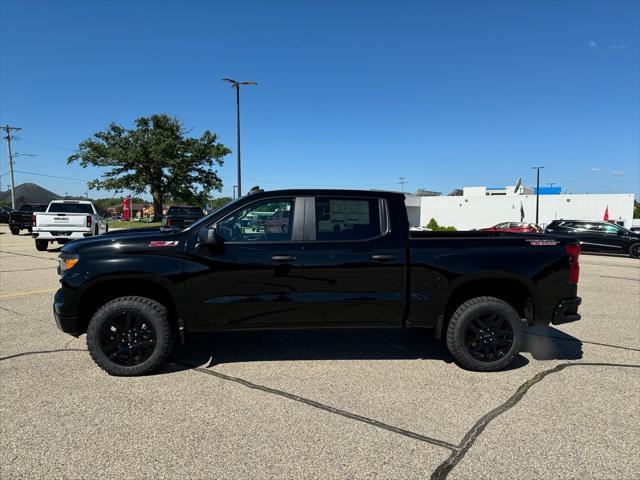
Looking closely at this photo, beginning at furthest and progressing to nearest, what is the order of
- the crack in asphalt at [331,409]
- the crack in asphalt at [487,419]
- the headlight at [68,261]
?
the headlight at [68,261]
the crack in asphalt at [331,409]
the crack in asphalt at [487,419]

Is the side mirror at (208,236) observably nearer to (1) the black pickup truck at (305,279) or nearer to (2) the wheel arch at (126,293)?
(1) the black pickup truck at (305,279)

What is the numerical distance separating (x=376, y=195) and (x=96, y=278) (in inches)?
110

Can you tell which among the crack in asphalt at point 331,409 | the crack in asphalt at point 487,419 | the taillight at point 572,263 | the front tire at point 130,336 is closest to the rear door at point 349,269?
the crack in asphalt at point 331,409

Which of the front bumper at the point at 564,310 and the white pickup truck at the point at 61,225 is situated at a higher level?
the white pickup truck at the point at 61,225

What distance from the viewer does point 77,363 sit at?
4430 mm

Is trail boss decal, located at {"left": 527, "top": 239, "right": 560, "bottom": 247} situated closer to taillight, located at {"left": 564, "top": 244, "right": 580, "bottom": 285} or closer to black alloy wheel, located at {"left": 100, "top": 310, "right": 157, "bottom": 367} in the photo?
taillight, located at {"left": 564, "top": 244, "right": 580, "bottom": 285}

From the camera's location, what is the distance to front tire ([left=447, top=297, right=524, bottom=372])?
169 inches

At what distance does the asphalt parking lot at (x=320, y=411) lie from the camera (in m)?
2.73

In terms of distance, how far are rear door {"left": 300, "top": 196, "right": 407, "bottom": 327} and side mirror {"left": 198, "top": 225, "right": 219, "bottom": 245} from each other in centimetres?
85

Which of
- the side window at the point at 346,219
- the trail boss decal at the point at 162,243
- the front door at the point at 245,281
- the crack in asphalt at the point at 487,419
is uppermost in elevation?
the side window at the point at 346,219

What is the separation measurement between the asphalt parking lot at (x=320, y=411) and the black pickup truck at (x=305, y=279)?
461 mm

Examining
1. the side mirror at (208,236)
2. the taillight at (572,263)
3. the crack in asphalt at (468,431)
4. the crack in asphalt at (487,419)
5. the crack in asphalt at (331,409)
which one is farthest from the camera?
the taillight at (572,263)

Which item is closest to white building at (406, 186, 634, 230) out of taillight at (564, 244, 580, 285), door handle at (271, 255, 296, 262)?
taillight at (564, 244, 580, 285)

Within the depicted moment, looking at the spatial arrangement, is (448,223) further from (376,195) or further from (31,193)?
(31,193)
